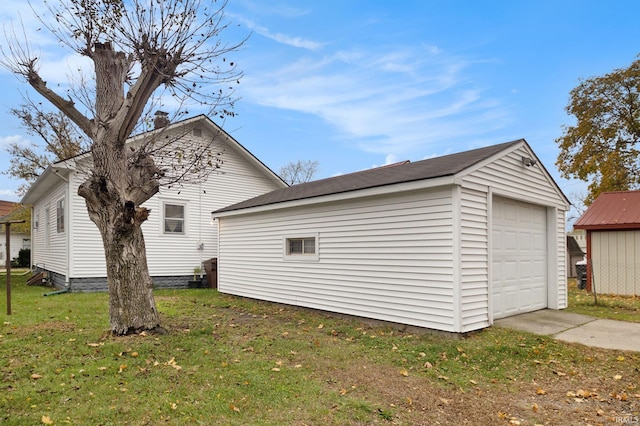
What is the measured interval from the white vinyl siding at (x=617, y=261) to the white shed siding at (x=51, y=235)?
16612 mm

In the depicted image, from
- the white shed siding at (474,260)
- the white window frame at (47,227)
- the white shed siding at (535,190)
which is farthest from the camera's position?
the white window frame at (47,227)

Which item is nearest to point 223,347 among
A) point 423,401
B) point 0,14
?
point 423,401

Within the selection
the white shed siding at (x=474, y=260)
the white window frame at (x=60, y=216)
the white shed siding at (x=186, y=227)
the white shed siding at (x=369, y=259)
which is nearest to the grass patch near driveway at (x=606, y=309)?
the white shed siding at (x=474, y=260)

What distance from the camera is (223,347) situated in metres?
5.68

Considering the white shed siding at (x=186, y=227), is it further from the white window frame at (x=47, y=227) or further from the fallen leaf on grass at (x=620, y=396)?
the fallen leaf on grass at (x=620, y=396)

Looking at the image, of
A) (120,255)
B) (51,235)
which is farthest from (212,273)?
(120,255)

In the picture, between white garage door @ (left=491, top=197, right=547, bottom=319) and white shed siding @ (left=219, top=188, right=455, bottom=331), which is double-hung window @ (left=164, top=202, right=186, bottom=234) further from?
white garage door @ (left=491, top=197, right=547, bottom=319)

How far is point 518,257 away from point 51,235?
629 inches

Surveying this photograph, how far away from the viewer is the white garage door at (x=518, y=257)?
23.9ft

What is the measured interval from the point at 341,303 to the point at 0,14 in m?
7.67

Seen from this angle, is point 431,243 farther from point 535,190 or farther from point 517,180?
point 535,190

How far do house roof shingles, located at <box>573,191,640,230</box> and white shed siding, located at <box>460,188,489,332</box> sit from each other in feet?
27.2

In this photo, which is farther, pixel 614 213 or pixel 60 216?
pixel 60 216

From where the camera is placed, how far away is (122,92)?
6.46 meters
